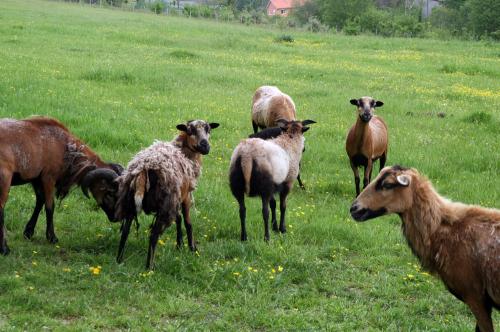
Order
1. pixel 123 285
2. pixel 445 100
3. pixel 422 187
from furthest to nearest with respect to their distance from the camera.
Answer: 1. pixel 445 100
2. pixel 123 285
3. pixel 422 187

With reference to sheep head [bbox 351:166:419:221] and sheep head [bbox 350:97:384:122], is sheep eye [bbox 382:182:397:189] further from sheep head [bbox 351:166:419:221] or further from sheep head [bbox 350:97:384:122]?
sheep head [bbox 350:97:384:122]

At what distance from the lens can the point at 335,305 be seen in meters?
6.92

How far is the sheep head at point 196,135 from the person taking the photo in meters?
8.70

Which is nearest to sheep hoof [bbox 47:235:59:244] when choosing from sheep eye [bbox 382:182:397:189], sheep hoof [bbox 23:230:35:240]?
sheep hoof [bbox 23:230:35:240]

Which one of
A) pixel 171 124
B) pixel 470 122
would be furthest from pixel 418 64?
pixel 171 124

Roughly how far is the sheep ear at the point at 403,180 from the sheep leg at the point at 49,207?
4411mm

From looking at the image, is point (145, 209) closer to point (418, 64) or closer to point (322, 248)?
point (322, 248)

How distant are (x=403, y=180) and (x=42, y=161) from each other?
4517 mm

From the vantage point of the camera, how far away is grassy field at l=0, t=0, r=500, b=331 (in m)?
6.70

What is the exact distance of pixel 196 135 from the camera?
876cm

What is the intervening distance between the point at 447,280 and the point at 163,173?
3.41 meters

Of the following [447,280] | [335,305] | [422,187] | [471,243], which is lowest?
[335,305]

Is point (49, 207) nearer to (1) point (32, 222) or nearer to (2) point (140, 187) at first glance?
(1) point (32, 222)

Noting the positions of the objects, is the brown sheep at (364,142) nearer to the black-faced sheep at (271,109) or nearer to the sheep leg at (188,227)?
the black-faced sheep at (271,109)
